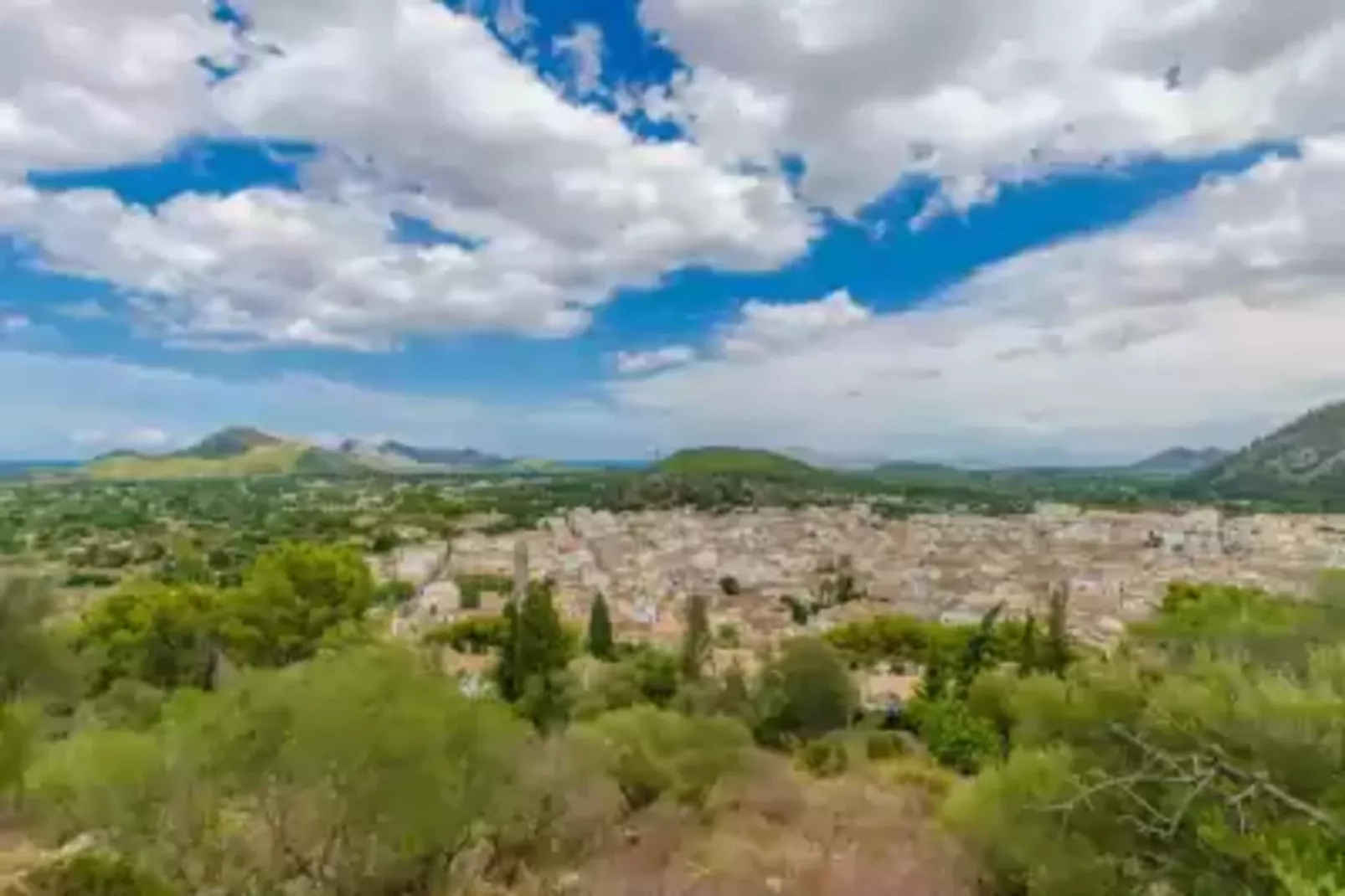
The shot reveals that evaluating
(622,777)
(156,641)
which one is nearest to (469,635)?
(156,641)

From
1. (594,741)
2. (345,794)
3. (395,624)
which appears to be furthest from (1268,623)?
(395,624)

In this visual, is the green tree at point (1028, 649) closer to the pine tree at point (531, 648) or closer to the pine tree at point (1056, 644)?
the pine tree at point (1056, 644)

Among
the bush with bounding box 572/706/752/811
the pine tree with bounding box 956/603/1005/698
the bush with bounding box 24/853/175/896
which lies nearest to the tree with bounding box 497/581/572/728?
the bush with bounding box 572/706/752/811

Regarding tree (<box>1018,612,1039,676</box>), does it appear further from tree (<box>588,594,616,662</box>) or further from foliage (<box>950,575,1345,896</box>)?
foliage (<box>950,575,1345,896</box>)

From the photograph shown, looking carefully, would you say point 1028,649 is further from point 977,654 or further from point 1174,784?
point 1174,784

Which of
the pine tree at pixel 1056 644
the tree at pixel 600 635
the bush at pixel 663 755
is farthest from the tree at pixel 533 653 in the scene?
the pine tree at pixel 1056 644

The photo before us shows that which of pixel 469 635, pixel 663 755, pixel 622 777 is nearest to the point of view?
pixel 622 777

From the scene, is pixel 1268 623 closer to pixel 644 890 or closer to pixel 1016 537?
pixel 644 890
